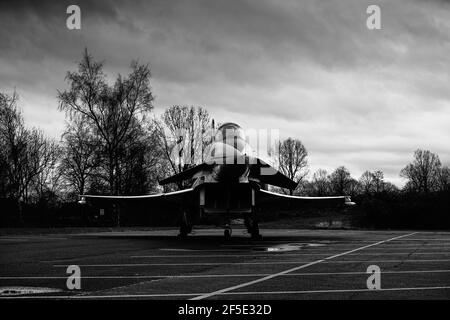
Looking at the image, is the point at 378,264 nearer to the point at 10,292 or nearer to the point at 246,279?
the point at 246,279

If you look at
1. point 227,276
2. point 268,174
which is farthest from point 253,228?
point 227,276

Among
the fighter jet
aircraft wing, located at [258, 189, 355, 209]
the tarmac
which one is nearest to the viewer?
the tarmac

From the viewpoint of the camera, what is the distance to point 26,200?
51.4m

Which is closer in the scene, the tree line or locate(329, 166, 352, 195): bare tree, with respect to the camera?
the tree line

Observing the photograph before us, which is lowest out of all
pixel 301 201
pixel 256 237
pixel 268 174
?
pixel 256 237

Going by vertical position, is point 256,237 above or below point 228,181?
below

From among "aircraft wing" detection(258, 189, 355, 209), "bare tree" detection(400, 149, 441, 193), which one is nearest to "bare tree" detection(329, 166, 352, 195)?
"bare tree" detection(400, 149, 441, 193)

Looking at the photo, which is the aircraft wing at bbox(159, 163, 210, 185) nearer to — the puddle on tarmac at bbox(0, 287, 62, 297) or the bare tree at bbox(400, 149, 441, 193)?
the puddle on tarmac at bbox(0, 287, 62, 297)

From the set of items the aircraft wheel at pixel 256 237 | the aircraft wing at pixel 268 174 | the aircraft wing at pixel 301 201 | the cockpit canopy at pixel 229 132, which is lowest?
the aircraft wheel at pixel 256 237

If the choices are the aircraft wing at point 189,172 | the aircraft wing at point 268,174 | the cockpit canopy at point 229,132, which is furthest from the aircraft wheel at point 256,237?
the cockpit canopy at point 229,132

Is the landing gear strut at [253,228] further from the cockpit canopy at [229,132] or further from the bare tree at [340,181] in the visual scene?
the bare tree at [340,181]

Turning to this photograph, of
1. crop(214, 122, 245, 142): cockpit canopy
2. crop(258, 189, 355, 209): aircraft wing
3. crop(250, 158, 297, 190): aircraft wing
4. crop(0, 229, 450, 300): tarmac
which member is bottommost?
crop(0, 229, 450, 300): tarmac

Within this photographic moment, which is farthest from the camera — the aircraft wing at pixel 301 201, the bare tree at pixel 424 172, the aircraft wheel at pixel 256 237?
the bare tree at pixel 424 172

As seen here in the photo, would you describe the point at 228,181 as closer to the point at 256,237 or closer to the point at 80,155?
the point at 256,237
